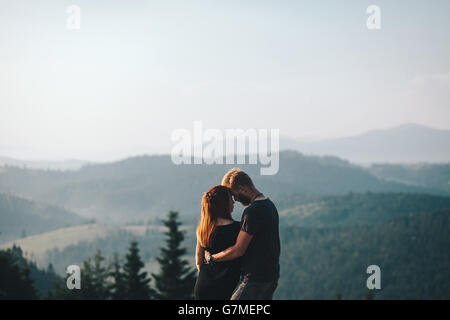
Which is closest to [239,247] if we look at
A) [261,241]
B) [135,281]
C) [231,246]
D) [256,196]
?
[231,246]

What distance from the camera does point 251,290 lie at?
773cm

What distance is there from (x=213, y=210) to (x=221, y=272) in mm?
1032

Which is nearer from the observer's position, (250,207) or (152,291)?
(250,207)

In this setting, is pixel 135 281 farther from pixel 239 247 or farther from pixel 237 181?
pixel 239 247

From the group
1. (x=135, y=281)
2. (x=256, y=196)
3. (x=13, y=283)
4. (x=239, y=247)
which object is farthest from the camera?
(x=135, y=281)

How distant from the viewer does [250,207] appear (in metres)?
7.61

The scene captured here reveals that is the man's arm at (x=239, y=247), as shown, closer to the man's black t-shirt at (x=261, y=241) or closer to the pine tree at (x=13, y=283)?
the man's black t-shirt at (x=261, y=241)

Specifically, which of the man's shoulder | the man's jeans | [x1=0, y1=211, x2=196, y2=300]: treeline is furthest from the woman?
[x1=0, y1=211, x2=196, y2=300]: treeline

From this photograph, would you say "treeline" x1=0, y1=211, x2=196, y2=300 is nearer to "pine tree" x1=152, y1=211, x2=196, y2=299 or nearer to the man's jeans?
"pine tree" x1=152, y1=211, x2=196, y2=299

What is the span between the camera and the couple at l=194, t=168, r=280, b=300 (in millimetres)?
7699
